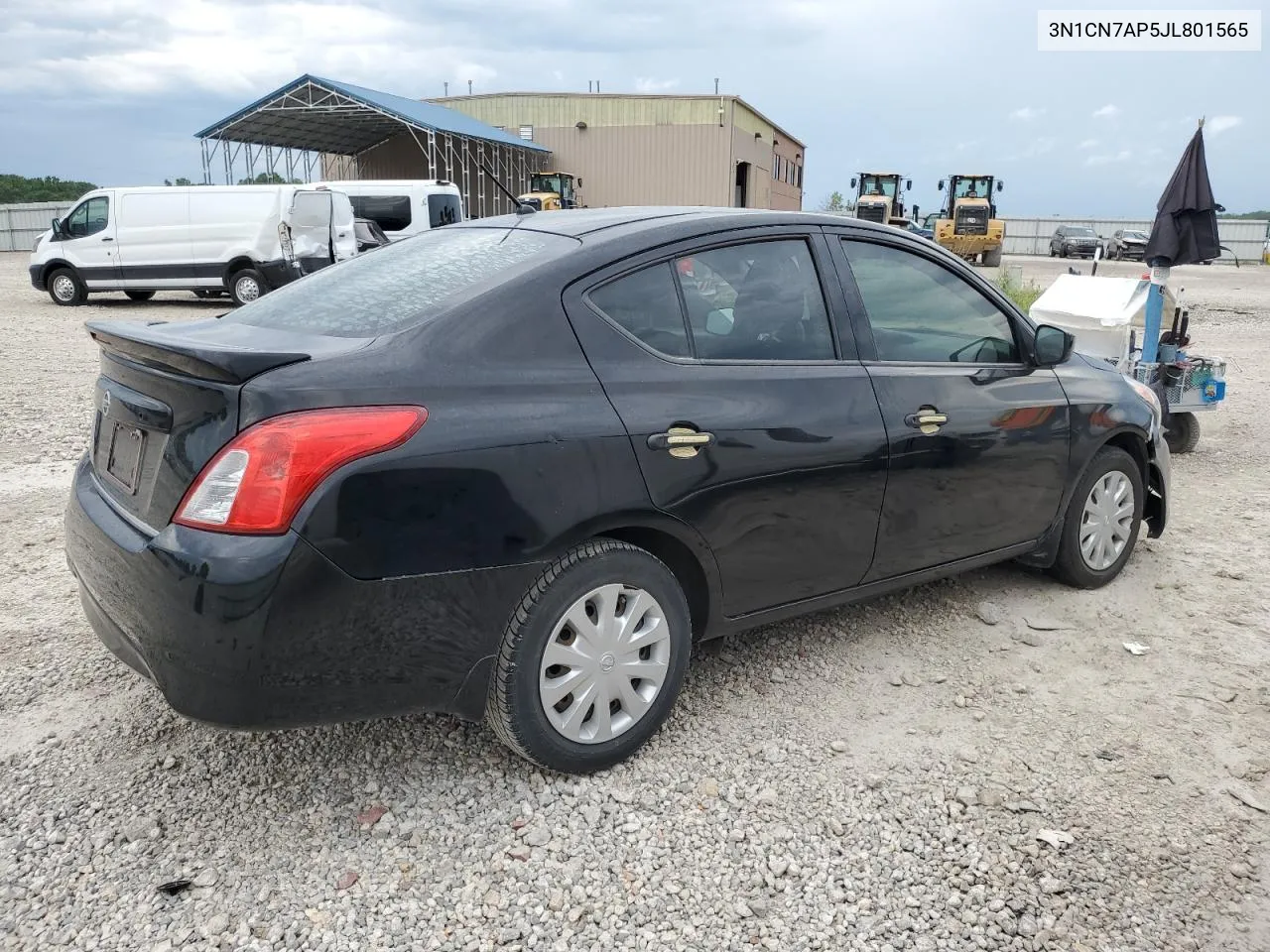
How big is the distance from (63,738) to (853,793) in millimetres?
2401

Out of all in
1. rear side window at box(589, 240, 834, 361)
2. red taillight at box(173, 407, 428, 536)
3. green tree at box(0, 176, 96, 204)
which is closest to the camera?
red taillight at box(173, 407, 428, 536)

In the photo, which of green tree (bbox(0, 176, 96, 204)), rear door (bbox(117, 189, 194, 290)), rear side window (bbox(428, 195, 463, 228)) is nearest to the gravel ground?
rear door (bbox(117, 189, 194, 290))

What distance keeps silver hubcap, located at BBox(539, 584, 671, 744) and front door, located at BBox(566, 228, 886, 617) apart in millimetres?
304

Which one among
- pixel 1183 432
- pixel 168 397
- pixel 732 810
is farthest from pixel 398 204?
pixel 732 810

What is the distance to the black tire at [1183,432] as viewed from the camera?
7.77 meters

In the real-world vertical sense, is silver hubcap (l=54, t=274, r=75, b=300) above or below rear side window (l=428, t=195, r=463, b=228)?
below

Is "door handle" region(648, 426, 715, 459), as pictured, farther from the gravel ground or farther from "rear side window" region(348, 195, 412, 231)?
"rear side window" region(348, 195, 412, 231)

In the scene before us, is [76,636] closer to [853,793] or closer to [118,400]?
[118,400]

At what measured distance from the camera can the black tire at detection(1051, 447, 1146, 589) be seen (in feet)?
14.2

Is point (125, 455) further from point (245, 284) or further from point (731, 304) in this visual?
point (245, 284)

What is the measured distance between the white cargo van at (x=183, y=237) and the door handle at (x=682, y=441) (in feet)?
49.2

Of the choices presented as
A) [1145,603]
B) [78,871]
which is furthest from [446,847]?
[1145,603]

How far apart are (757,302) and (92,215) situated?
17.3 m

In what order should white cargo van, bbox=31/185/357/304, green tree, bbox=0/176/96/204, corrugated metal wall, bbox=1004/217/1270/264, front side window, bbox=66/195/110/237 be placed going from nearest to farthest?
white cargo van, bbox=31/185/357/304 → front side window, bbox=66/195/110/237 → green tree, bbox=0/176/96/204 → corrugated metal wall, bbox=1004/217/1270/264
